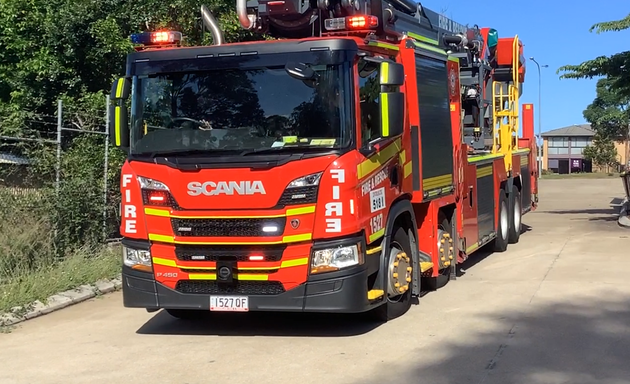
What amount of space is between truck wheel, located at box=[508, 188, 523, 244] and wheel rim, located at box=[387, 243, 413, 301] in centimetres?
663

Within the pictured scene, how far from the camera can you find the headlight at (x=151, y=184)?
7.72 meters

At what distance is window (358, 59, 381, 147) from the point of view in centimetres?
770

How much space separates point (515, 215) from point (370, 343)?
8.07m

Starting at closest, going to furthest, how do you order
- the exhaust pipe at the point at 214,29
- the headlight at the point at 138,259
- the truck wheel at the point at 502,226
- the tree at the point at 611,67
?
the headlight at the point at 138,259 < the exhaust pipe at the point at 214,29 < the truck wheel at the point at 502,226 < the tree at the point at 611,67

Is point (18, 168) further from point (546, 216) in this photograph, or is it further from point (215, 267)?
point (546, 216)

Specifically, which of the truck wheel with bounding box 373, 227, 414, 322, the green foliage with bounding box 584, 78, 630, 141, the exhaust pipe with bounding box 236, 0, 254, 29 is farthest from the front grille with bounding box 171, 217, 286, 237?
the green foliage with bounding box 584, 78, 630, 141

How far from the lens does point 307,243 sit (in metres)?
7.44

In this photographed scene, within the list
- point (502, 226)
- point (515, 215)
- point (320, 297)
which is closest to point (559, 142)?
point (515, 215)

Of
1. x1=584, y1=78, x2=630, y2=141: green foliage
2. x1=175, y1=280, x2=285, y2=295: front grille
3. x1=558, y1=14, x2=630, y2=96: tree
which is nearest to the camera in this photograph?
x1=175, y1=280, x2=285, y2=295: front grille

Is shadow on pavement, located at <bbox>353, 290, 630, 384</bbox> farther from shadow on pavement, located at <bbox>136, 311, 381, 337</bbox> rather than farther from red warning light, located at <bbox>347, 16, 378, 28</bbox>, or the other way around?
red warning light, located at <bbox>347, 16, 378, 28</bbox>

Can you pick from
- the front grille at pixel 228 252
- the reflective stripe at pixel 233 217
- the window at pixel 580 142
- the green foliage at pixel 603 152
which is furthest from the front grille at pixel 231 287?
the window at pixel 580 142

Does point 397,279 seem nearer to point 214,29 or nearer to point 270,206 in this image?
point 270,206

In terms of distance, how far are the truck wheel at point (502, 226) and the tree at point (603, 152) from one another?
214 feet

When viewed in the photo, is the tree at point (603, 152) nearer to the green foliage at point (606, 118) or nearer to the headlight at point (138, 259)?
the green foliage at point (606, 118)
